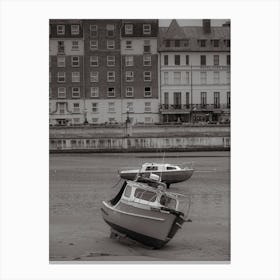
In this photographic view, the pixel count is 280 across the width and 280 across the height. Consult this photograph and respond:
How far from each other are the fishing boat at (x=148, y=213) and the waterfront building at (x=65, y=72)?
1.38 metres

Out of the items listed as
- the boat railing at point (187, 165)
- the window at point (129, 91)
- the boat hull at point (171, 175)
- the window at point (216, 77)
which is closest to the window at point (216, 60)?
the window at point (216, 77)

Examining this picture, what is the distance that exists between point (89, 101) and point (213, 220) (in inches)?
96.1

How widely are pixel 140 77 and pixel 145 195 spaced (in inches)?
77.1

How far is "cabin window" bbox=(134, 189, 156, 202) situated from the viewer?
36.4 feet

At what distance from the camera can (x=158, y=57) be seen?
12.4m

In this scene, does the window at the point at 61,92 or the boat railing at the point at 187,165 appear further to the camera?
the boat railing at the point at 187,165

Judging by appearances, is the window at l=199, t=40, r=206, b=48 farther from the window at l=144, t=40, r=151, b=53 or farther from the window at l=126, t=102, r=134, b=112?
the window at l=126, t=102, r=134, b=112

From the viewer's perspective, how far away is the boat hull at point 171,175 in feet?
40.1

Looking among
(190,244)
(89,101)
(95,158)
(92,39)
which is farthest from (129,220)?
(95,158)

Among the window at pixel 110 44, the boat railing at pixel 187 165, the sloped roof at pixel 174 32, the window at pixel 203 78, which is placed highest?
the sloped roof at pixel 174 32

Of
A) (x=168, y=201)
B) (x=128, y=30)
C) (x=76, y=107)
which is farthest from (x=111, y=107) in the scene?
(x=168, y=201)

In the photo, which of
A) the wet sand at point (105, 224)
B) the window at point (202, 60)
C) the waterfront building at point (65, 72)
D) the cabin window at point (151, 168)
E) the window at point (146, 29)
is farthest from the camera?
the cabin window at point (151, 168)

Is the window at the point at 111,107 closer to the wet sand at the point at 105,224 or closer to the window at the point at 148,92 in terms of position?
the window at the point at 148,92

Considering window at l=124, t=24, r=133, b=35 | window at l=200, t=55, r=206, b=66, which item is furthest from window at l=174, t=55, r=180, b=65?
window at l=124, t=24, r=133, b=35
